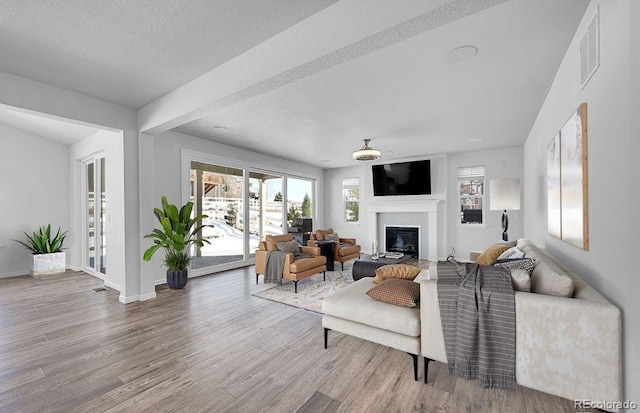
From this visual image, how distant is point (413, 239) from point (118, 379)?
21.8ft

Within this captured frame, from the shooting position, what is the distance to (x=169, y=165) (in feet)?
16.4

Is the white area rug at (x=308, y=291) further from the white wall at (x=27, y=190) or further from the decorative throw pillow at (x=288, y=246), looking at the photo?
the white wall at (x=27, y=190)

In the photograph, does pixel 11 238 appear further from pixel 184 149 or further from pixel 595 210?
pixel 595 210

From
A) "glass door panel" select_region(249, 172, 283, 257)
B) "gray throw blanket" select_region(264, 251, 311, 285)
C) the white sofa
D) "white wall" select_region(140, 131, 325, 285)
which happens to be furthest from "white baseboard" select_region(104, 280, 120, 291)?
the white sofa

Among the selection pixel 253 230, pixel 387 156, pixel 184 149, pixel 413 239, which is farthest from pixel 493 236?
pixel 184 149

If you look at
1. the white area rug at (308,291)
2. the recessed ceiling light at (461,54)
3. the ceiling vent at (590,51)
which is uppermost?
the recessed ceiling light at (461,54)

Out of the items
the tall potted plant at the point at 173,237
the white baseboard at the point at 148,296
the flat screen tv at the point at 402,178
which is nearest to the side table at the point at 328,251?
the tall potted plant at the point at 173,237

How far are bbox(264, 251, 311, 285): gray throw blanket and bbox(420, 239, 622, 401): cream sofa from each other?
3338mm

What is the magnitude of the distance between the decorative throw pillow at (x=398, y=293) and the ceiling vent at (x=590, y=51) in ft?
6.39

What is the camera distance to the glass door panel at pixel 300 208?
7848mm

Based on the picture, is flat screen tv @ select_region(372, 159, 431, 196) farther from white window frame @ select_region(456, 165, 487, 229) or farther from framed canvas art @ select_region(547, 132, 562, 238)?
framed canvas art @ select_region(547, 132, 562, 238)

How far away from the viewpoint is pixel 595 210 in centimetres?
178

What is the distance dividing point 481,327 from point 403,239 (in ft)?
19.3

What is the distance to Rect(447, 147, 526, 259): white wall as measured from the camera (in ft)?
20.1
